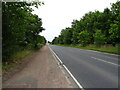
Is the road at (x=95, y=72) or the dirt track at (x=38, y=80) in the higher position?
the road at (x=95, y=72)

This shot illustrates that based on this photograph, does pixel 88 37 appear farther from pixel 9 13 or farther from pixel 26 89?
pixel 26 89

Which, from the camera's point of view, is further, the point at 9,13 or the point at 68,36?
the point at 68,36

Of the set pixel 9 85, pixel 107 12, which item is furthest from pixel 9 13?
pixel 107 12

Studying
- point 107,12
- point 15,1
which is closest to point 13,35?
point 15,1

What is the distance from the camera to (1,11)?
11.8m

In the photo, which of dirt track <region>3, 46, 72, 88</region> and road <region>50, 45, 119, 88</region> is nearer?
dirt track <region>3, 46, 72, 88</region>

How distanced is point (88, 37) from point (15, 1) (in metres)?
46.7

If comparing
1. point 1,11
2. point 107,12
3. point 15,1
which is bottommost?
point 1,11

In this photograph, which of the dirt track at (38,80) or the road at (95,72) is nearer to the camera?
the dirt track at (38,80)

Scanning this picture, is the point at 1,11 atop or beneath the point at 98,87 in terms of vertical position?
atop

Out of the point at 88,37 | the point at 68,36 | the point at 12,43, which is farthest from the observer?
the point at 68,36

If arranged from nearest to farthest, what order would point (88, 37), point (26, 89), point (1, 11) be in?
point (26, 89), point (1, 11), point (88, 37)

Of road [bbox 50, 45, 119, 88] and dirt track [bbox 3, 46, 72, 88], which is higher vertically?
road [bbox 50, 45, 119, 88]

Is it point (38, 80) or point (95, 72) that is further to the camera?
point (95, 72)
